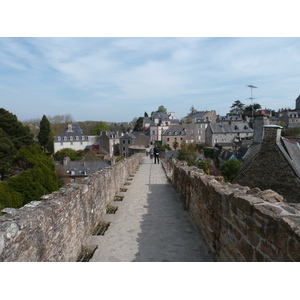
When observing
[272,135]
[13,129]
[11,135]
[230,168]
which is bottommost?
[230,168]

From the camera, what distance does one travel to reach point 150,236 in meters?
4.90

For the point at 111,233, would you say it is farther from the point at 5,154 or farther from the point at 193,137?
the point at 193,137

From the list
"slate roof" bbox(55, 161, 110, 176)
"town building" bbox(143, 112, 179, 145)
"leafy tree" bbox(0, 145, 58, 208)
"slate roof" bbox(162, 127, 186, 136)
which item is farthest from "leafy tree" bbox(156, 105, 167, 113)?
"leafy tree" bbox(0, 145, 58, 208)

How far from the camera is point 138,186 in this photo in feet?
35.2

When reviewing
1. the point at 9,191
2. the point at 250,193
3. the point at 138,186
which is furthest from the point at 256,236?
the point at 9,191

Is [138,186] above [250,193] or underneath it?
underneath

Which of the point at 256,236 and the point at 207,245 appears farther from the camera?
the point at 207,245

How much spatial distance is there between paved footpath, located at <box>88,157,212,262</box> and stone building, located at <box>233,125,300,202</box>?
2.94 meters

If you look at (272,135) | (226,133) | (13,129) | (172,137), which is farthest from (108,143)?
(272,135)

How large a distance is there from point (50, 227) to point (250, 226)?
256 cm

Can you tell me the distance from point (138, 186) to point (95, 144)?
54139 millimetres

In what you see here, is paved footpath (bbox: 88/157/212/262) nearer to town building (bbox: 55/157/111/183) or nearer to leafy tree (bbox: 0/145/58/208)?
leafy tree (bbox: 0/145/58/208)

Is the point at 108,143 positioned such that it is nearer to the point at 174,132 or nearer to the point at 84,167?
the point at 174,132

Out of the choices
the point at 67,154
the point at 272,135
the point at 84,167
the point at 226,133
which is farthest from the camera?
the point at 226,133
